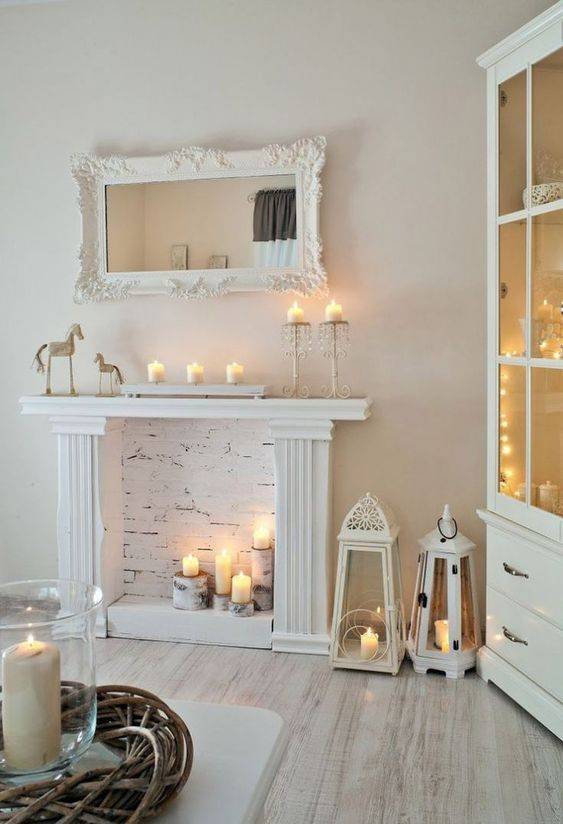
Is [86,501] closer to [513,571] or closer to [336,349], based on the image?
[336,349]

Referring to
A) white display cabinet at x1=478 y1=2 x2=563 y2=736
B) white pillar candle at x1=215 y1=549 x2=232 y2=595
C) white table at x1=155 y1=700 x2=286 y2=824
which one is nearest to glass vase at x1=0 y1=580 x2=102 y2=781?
white table at x1=155 y1=700 x2=286 y2=824

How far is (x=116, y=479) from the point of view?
11.3 feet

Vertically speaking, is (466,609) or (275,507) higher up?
(275,507)

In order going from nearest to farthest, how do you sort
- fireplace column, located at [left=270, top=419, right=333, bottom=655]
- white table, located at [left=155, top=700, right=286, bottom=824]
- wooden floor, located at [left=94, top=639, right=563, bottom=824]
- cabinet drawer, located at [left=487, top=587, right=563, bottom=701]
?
white table, located at [left=155, top=700, right=286, bottom=824] → wooden floor, located at [left=94, top=639, right=563, bottom=824] → cabinet drawer, located at [left=487, top=587, right=563, bottom=701] → fireplace column, located at [left=270, top=419, right=333, bottom=655]

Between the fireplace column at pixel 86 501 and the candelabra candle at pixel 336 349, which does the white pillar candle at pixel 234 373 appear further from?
the fireplace column at pixel 86 501

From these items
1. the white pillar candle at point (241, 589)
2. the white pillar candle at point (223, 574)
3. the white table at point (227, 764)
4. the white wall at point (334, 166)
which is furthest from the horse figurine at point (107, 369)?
the white table at point (227, 764)

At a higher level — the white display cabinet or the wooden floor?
the white display cabinet

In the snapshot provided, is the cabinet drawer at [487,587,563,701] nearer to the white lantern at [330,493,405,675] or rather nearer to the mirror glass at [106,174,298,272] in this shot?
the white lantern at [330,493,405,675]

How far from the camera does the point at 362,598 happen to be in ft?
10.1

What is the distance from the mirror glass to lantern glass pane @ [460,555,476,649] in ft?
4.60

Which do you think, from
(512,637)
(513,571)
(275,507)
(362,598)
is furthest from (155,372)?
(512,637)

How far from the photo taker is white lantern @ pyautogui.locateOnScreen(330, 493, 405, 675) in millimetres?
2920

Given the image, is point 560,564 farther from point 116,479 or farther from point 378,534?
point 116,479

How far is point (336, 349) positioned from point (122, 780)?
7.68 feet
